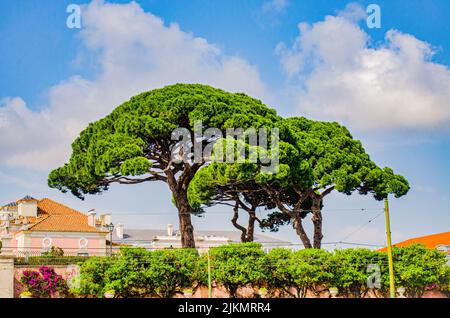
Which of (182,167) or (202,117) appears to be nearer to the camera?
(202,117)

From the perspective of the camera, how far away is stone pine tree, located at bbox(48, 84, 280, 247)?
31.8 m

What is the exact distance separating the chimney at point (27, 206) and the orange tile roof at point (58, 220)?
528mm

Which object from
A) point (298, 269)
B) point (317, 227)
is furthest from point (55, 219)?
point (298, 269)

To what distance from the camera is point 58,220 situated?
47.1m

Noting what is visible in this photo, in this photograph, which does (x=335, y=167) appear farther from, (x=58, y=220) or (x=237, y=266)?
(x=58, y=220)

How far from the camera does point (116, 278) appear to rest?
30375 mm

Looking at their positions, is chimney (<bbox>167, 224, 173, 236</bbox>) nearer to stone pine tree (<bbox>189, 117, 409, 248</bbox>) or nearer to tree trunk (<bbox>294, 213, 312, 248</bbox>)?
stone pine tree (<bbox>189, 117, 409, 248</bbox>)

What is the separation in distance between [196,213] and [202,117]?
10.5 m

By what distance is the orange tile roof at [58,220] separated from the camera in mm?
45906

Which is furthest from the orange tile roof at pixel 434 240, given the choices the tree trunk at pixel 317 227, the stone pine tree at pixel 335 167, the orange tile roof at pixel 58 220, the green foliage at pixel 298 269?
the orange tile roof at pixel 58 220

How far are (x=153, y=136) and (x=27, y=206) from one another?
20.6 m

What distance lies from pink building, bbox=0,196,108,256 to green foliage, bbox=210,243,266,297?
556 inches
